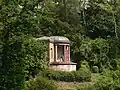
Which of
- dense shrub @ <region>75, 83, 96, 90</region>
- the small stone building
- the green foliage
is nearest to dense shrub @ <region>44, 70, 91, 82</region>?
the green foliage

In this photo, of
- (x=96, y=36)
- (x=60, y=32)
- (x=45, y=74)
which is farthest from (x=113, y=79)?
(x=96, y=36)

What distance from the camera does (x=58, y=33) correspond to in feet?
92.5

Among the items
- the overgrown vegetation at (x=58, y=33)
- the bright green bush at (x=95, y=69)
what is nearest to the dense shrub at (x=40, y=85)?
the overgrown vegetation at (x=58, y=33)

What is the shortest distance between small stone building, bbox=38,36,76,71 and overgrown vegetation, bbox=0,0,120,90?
80 cm

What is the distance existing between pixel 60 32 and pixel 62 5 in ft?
10.4

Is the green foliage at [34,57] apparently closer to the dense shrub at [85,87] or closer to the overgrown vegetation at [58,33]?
the overgrown vegetation at [58,33]

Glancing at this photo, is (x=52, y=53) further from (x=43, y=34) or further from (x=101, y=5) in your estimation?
(x=101, y=5)

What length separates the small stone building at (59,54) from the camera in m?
22.1

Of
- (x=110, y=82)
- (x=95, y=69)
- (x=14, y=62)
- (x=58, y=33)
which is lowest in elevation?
(x=95, y=69)

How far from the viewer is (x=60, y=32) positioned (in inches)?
1102

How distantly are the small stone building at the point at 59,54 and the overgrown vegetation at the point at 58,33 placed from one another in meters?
0.80

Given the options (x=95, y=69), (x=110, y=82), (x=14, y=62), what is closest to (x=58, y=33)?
(x=95, y=69)

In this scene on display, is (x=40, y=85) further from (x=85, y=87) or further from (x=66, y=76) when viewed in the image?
(x=66, y=76)

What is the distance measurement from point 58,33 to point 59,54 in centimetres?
405
